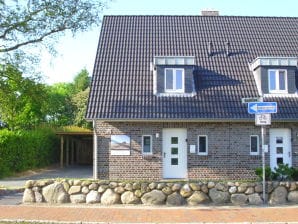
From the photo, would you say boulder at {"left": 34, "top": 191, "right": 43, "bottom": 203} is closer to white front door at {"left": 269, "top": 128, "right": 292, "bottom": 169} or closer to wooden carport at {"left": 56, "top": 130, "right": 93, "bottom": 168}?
white front door at {"left": 269, "top": 128, "right": 292, "bottom": 169}

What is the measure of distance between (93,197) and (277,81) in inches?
458

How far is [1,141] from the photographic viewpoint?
24547 millimetres

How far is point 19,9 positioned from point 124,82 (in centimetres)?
614

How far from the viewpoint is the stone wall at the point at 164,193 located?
13336mm

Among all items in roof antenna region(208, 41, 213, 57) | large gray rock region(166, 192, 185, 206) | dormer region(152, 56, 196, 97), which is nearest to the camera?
large gray rock region(166, 192, 185, 206)

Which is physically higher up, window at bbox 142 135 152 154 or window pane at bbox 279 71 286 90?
window pane at bbox 279 71 286 90

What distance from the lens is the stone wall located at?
13.3 metres

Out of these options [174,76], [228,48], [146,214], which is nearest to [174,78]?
[174,76]

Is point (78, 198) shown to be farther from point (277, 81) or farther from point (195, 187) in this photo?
point (277, 81)

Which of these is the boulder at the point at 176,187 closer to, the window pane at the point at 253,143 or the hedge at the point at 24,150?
the window pane at the point at 253,143

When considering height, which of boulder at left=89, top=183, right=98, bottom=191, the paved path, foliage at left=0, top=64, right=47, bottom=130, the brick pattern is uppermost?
foliage at left=0, top=64, right=47, bottom=130

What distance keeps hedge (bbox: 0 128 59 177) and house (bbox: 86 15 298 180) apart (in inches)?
299

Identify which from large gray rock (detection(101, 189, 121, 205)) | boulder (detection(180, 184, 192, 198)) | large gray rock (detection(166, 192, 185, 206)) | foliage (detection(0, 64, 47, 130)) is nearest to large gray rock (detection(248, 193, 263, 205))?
boulder (detection(180, 184, 192, 198))

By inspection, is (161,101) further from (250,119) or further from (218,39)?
(218,39)
